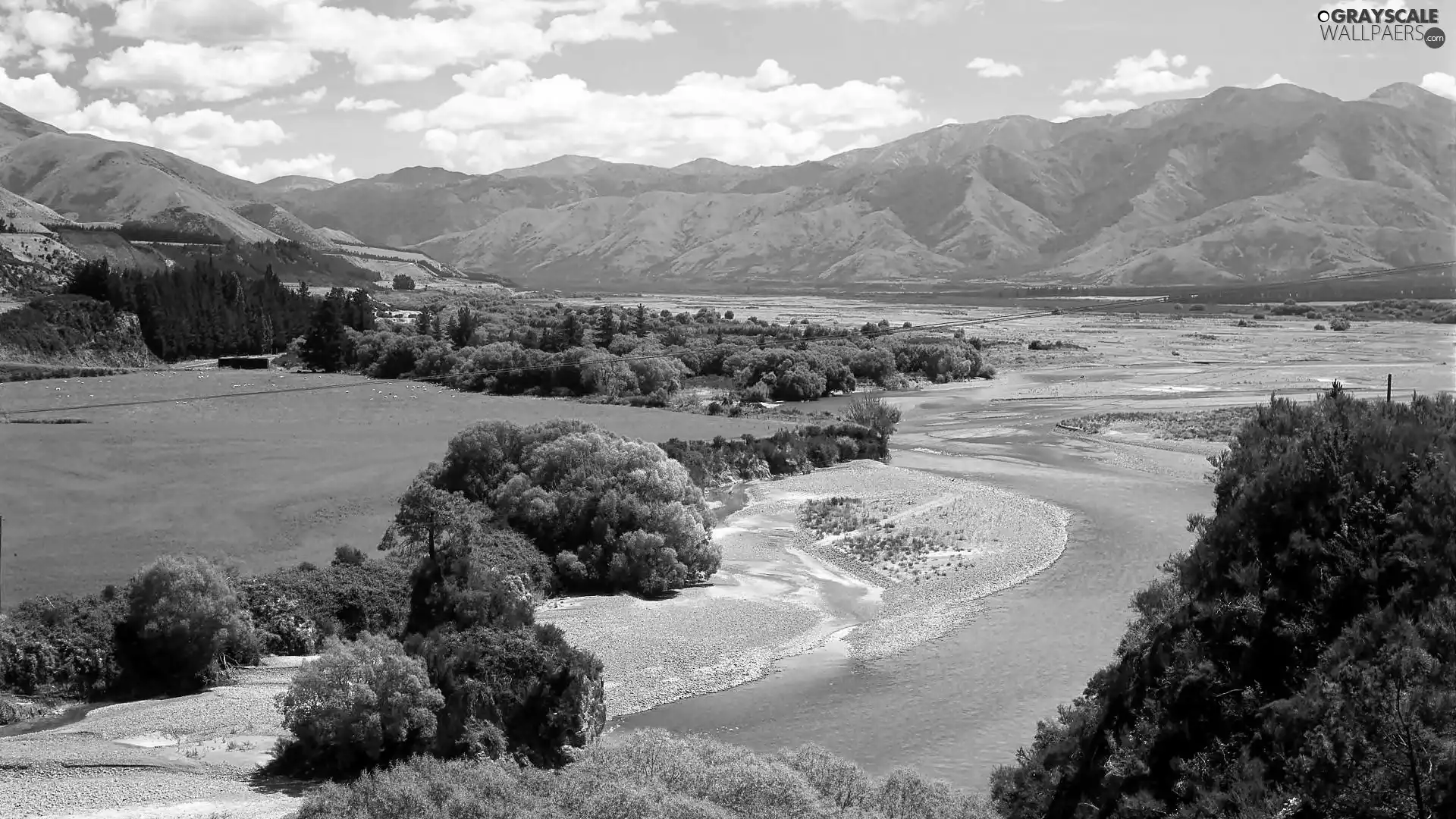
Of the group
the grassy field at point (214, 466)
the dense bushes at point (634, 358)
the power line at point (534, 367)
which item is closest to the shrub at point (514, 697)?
the grassy field at point (214, 466)


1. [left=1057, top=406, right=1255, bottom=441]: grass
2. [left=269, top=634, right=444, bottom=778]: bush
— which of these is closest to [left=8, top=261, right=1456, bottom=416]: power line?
[left=1057, top=406, right=1255, bottom=441]: grass

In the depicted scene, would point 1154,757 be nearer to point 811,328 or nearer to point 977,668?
point 977,668

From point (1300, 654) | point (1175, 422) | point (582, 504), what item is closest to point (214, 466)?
point (582, 504)

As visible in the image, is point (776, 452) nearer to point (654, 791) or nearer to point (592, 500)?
point (592, 500)

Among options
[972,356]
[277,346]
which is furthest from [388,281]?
[972,356]

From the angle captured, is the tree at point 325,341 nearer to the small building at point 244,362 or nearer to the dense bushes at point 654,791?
the small building at point 244,362
